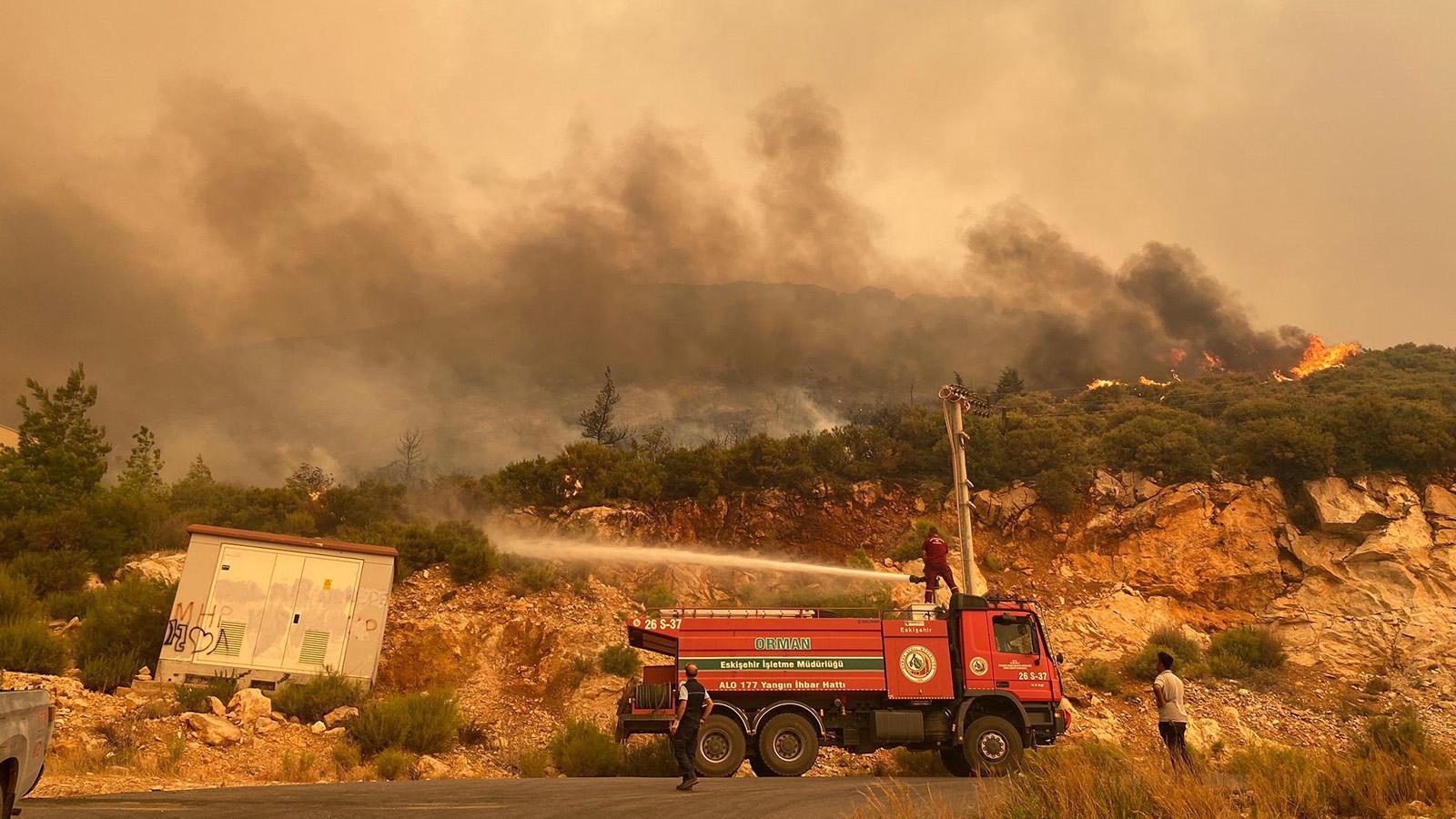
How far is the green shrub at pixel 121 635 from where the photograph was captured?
1822 centimetres

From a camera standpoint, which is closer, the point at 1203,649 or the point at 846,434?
the point at 1203,649

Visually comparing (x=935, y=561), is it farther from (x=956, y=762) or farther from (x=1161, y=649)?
(x=1161, y=649)

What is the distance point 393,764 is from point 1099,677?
18.7 metres

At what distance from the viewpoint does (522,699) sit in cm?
2192

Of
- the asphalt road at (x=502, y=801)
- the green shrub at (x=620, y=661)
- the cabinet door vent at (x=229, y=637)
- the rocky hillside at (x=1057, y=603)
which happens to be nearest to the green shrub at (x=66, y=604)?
the cabinet door vent at (x=229, y=637)

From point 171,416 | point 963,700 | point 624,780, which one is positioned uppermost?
point 171,416

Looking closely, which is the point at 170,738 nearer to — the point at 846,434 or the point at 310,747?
the point at 310,747

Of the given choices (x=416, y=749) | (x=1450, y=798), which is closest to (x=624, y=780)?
(x=416, y=749)

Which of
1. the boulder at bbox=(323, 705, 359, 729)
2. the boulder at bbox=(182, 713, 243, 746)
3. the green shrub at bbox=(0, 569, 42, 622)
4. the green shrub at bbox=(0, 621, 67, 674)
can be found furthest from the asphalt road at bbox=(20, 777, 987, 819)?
the green shrub at bbox=(0, 569, 42, 622)

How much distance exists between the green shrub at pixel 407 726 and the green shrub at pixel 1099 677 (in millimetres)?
17164

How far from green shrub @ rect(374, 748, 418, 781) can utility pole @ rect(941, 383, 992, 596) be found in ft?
39.3

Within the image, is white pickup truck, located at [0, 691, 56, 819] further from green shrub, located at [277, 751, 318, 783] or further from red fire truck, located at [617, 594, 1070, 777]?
red fire truck, located at [617, 594, 1070, 777]

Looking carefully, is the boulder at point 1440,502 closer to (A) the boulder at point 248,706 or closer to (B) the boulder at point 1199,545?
(B) the boulder at point 1199,545

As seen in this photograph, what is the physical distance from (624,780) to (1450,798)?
423 inches
